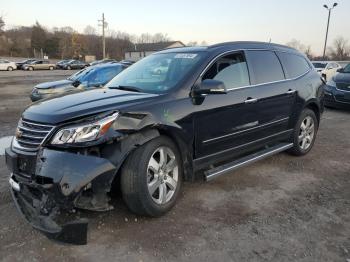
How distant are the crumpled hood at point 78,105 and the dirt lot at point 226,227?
114cm

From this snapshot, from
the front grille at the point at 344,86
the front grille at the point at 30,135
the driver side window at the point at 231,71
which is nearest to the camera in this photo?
the front grille at the point at 30,135

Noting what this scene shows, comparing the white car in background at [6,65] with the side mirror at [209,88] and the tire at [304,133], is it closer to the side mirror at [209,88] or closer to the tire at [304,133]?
the tire at [304,133]

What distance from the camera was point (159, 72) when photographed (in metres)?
4.48

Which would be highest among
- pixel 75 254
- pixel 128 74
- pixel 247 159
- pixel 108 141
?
pixel 128 74

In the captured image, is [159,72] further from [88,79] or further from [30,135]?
[88,79]

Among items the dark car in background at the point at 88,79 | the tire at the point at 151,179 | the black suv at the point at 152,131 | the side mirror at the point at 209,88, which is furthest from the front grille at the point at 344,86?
the tire at the point at 151,179

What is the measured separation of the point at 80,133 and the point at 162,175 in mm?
1007

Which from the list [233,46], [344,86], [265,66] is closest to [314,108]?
[265,66]

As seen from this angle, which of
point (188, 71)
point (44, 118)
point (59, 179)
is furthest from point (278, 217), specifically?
point (44, 118)

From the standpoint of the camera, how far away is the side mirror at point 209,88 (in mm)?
3908

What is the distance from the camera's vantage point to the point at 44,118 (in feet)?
10.8

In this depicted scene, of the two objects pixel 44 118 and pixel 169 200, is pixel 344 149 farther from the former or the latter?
pixel 44 118

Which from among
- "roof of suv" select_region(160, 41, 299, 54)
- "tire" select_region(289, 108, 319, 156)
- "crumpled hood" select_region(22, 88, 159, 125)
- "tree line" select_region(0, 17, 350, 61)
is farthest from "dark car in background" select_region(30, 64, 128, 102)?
"tree line" select_region(0, 17, 350, 61)

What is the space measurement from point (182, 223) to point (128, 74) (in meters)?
2.21
